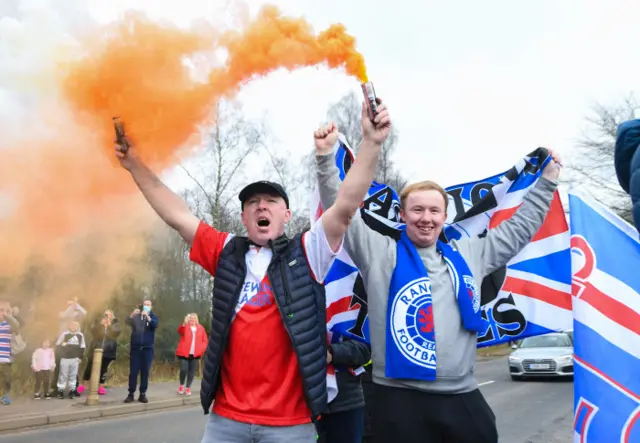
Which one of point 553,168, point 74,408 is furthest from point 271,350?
point 74,408

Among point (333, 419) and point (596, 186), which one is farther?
point (596, 186)

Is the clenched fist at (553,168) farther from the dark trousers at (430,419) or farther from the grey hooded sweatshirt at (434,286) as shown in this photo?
the dark trousers at (430,419)

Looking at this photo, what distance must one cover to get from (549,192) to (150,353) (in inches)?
398

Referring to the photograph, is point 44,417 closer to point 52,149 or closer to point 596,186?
point 52,149

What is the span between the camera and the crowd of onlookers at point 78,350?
10729mm

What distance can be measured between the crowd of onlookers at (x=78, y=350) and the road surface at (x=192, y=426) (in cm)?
136

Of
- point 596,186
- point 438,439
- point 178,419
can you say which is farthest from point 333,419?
point 596,186

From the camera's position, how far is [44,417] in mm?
9508

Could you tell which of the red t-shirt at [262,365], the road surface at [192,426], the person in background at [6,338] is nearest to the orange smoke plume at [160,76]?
the red t-shirt at [262,365]

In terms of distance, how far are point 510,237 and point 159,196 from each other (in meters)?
2.04

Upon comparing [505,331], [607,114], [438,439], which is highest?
[607,114]

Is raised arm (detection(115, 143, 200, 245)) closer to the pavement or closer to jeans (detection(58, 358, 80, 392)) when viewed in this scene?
the pavement

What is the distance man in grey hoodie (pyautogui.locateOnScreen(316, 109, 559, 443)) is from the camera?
2820mm

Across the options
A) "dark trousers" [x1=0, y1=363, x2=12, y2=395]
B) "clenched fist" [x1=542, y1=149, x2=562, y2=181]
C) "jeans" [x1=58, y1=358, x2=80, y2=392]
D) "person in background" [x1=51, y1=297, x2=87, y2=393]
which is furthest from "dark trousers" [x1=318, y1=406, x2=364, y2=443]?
"jeans" [x1=58, y1=358, x2=80, y2=392]
